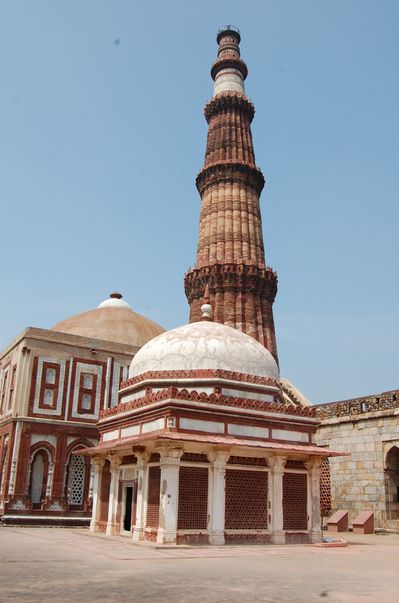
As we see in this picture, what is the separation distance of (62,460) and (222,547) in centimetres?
1203

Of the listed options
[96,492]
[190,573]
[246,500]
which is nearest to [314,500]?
[246,500]

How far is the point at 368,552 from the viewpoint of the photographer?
1485cm

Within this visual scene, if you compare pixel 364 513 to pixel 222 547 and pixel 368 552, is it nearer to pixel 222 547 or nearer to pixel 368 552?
pixel 368 552

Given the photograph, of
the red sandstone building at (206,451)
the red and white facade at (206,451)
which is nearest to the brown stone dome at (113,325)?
the red sandstone building at (206,451)

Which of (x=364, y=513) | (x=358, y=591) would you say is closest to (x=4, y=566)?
(x=358, y=591)

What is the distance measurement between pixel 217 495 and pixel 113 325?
1795 cm

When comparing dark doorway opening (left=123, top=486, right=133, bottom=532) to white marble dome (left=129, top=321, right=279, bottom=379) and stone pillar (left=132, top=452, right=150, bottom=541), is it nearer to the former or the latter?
stone pillar (left=132, top=452, right=150, bottom=541)

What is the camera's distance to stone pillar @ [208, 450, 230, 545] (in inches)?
611

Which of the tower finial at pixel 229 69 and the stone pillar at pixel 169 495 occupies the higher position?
the tower finial at pixel 229 69

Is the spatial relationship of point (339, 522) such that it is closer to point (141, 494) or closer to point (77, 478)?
point (141, 494)

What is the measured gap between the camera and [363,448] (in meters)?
23.2

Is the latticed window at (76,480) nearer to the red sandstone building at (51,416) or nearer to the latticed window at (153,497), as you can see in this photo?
the red sandstone building at (51,416)

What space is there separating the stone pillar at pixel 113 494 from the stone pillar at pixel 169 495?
3598mm

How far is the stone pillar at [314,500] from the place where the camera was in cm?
1744
